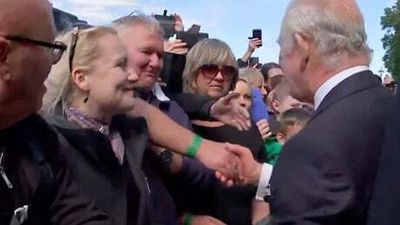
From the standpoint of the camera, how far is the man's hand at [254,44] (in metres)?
8.85

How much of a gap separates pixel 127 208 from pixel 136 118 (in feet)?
1.51

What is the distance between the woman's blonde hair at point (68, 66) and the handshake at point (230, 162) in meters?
0.58

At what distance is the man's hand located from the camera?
8.85 meters

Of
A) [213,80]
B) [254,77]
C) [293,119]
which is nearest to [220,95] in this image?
[213,80]

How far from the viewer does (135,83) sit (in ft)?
11.1

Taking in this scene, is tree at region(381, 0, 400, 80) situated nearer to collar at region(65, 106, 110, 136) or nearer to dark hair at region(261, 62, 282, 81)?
dark hair at region(261, 62, 282, 81)

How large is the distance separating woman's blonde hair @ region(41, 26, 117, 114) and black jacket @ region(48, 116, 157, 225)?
0.51 feet

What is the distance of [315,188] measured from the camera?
2508 millimetres

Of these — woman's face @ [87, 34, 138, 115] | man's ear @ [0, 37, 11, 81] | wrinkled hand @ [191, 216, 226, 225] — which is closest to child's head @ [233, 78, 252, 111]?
wrinkled hand @ [191, 216, 226, 225]

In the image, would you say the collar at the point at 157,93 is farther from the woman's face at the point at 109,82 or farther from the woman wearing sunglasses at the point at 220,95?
the woman's face at the point at 109,82

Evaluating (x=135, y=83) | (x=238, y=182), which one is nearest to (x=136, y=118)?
(x=135, y=83)

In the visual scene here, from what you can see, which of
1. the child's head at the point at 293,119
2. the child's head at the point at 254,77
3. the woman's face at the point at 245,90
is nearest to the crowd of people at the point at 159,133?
the child's head at the point at 293,119

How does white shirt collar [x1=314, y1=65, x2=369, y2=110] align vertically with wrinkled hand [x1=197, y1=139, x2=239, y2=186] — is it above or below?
above

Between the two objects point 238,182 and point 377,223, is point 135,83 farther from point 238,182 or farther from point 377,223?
point 377,223
